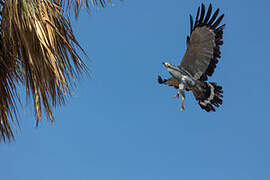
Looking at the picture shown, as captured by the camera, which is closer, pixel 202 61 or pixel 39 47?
pixel 39 47

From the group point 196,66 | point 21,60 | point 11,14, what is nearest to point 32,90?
point 21,60

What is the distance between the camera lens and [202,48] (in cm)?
428

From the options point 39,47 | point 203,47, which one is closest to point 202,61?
point 203,47

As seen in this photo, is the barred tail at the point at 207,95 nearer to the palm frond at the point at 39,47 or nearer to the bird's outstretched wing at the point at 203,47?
the bird's outstretched wing at the point at 203,47

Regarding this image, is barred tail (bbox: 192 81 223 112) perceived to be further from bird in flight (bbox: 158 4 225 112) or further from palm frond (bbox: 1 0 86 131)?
palm frond (bbox: 1 0 86 131)

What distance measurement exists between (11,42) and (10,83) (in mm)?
386

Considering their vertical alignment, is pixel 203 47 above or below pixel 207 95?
above

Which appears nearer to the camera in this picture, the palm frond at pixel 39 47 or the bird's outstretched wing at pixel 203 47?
the palm frond at pixel 39 47

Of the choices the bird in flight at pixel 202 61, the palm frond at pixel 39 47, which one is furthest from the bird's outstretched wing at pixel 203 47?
the palm frond at pixel 39 47

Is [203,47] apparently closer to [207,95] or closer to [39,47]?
[207,95]

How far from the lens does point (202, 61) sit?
13.9 ft

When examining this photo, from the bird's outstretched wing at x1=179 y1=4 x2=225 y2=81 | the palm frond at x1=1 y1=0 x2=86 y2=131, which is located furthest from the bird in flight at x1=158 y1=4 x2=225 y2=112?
the palm frond at x1=1 y1=0 x2=86 y2=131

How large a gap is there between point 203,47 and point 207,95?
557 mm

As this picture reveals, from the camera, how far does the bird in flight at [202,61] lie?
13.4 ft
